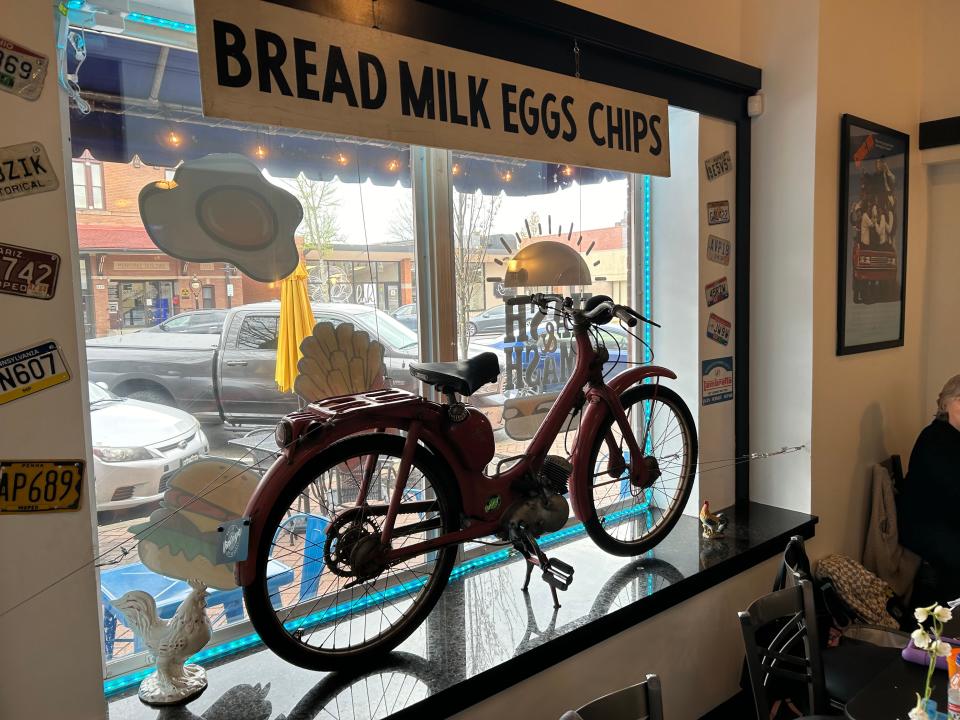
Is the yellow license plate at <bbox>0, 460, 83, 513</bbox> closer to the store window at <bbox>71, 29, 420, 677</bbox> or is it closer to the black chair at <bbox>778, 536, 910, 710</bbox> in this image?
the store window at <bbox>71, 29, 420, 677</bbox>

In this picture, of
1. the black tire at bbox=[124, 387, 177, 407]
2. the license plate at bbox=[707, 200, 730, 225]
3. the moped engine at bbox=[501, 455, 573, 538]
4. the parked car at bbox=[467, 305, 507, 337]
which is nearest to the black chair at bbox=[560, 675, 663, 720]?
the moped engine at bbox=[501, 455, 573, 538]

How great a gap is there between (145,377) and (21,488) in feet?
1.46

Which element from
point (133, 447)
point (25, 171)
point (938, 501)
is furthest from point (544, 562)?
point (938, 501)

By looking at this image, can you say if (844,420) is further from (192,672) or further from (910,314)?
(192,672)

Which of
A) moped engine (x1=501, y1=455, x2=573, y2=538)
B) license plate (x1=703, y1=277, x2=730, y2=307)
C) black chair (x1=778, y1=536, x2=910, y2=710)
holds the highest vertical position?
license plate (x1=703, y1=277, x2=730, y2=307)

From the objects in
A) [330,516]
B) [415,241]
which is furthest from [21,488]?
[415,241]

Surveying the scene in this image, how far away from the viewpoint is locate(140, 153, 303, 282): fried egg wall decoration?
5.95ft

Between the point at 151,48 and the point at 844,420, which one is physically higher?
the point at 151,48

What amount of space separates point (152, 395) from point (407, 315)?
2.81 ft

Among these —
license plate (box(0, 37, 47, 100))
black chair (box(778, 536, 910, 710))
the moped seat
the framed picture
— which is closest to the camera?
license plate (box(0, 37, 47, 100))

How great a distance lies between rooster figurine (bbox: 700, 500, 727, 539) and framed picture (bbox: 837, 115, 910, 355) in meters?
1.04

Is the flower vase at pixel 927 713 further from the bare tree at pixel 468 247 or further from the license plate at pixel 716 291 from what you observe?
the license plate at pixel 716 291

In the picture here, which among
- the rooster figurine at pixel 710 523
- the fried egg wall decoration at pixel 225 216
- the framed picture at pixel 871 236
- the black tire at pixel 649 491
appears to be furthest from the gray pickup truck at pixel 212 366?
the framed picture at pixel 871 236

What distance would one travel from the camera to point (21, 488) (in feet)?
4.92
